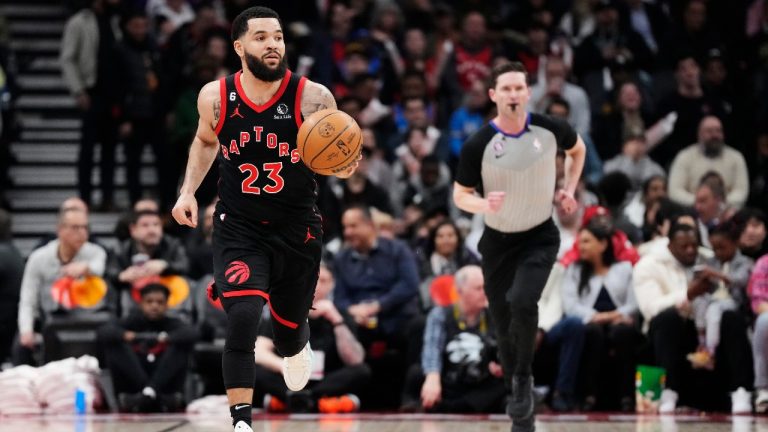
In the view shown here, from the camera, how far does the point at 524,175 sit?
8.55 meters

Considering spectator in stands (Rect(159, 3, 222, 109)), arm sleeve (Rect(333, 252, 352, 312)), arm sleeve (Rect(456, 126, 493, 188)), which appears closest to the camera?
arm sleeve (Rect(456, 126, 493, 188))

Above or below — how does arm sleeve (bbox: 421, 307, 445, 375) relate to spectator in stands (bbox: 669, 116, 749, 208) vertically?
below

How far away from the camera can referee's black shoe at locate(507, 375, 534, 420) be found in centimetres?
829

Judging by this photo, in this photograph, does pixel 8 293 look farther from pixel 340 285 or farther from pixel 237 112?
pixel 237 112

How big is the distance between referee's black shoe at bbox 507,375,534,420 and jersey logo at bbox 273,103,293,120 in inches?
95.0

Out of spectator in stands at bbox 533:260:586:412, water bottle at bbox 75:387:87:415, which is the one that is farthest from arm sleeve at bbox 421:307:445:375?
water bottle at bbox 75:387:87:415

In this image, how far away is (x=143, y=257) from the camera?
12.2 meters

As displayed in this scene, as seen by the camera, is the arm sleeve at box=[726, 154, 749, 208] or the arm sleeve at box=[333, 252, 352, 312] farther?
the arm sleeve at box=[726, 154, 749, 208]

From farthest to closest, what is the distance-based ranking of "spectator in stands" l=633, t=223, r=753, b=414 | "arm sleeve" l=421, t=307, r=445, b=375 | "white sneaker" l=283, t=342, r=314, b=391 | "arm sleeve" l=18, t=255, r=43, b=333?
"arm sleeve" l=18, t=255, r=43, b=333
"arm sleeve" l=421, t=307, r=445, b=375
"spectator in stands" l=633, t=223, r=753, b=414
"white sneaker" l=283, t=342, r=314, b=391

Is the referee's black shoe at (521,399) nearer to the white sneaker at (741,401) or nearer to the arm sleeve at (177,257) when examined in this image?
the white sneaker at (741,401)

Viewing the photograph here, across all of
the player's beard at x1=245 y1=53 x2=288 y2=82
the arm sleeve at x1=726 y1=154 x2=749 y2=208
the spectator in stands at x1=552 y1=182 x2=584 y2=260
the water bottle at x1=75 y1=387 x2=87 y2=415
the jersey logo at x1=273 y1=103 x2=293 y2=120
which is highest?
the player's beard at x1=245 y1=53 x2=288 y2=82

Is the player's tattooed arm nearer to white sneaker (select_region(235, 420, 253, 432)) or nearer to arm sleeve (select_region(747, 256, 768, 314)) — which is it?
white sneaker (select_region(235, 420, 253, 432))

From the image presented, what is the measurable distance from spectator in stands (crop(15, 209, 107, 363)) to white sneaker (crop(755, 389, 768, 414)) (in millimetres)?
5903

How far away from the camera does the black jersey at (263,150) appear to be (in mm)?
7258
